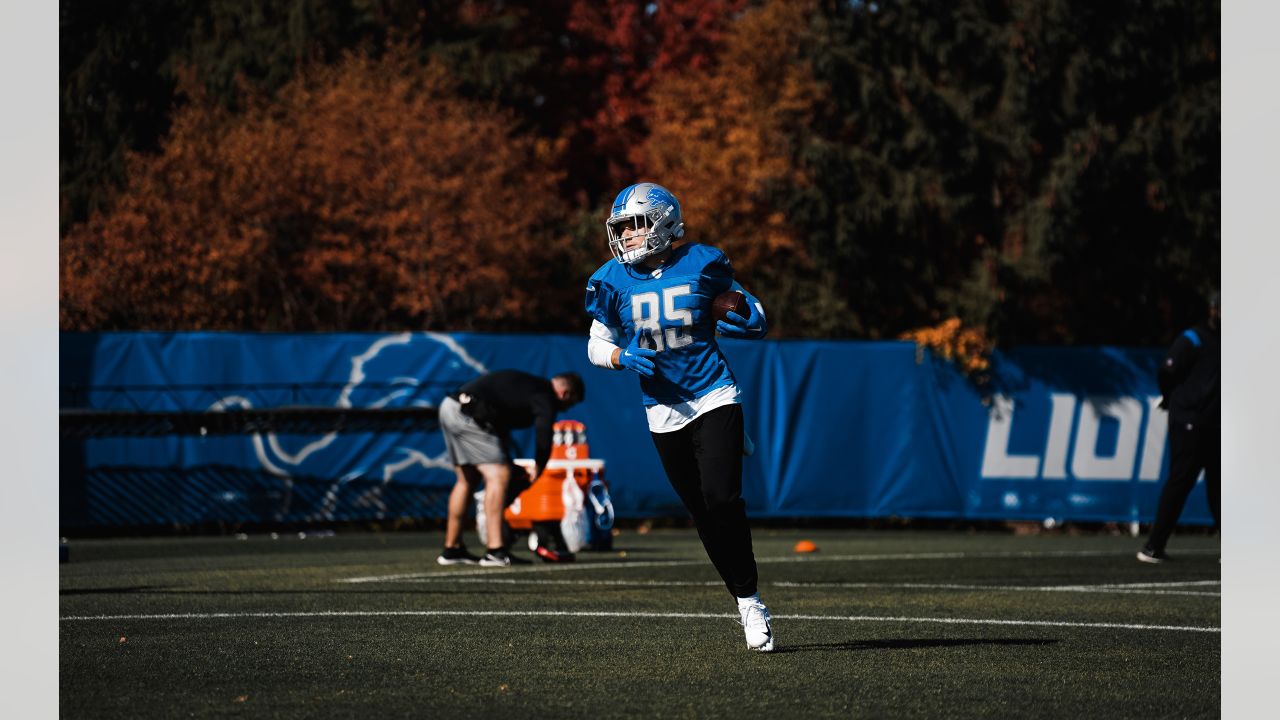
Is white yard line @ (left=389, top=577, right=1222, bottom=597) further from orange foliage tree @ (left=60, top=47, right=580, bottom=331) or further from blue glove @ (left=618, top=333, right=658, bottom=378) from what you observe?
orange foliage tree @ (left=60, top=47, right=580, bottom=331)

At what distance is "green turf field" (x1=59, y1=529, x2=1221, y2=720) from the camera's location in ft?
22.2

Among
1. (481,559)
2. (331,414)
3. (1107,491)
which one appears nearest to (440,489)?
(331,414)

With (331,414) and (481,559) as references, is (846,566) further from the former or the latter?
(331,414)

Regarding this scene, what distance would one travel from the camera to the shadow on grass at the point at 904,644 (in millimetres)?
8414

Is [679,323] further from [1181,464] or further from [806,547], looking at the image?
[806,547]

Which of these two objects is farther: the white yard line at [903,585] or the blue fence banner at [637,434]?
the blue fence banner at [637,434]

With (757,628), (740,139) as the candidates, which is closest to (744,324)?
(757,628)

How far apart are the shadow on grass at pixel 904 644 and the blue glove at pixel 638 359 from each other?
1384 millimetres

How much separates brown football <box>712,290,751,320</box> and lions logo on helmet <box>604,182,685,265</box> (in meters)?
0.37

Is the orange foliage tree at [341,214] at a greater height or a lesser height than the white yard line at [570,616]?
greater

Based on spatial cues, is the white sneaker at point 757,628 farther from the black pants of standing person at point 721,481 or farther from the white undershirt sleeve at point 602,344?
the white undershirt sleeve at point 602,344

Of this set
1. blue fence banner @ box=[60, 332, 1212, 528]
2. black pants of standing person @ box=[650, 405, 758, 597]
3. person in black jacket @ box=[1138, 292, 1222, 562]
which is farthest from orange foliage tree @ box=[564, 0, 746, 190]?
black pants of standing person @ box=[650, 405, 758, 597]

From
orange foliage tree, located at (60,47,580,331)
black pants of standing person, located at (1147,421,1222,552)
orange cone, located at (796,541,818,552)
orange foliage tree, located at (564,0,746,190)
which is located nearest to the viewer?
black pants of standing person, located at (1147,421,1222,552)

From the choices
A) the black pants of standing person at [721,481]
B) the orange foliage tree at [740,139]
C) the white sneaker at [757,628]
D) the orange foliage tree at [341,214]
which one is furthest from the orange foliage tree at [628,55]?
the white sneaker at [757,628]
